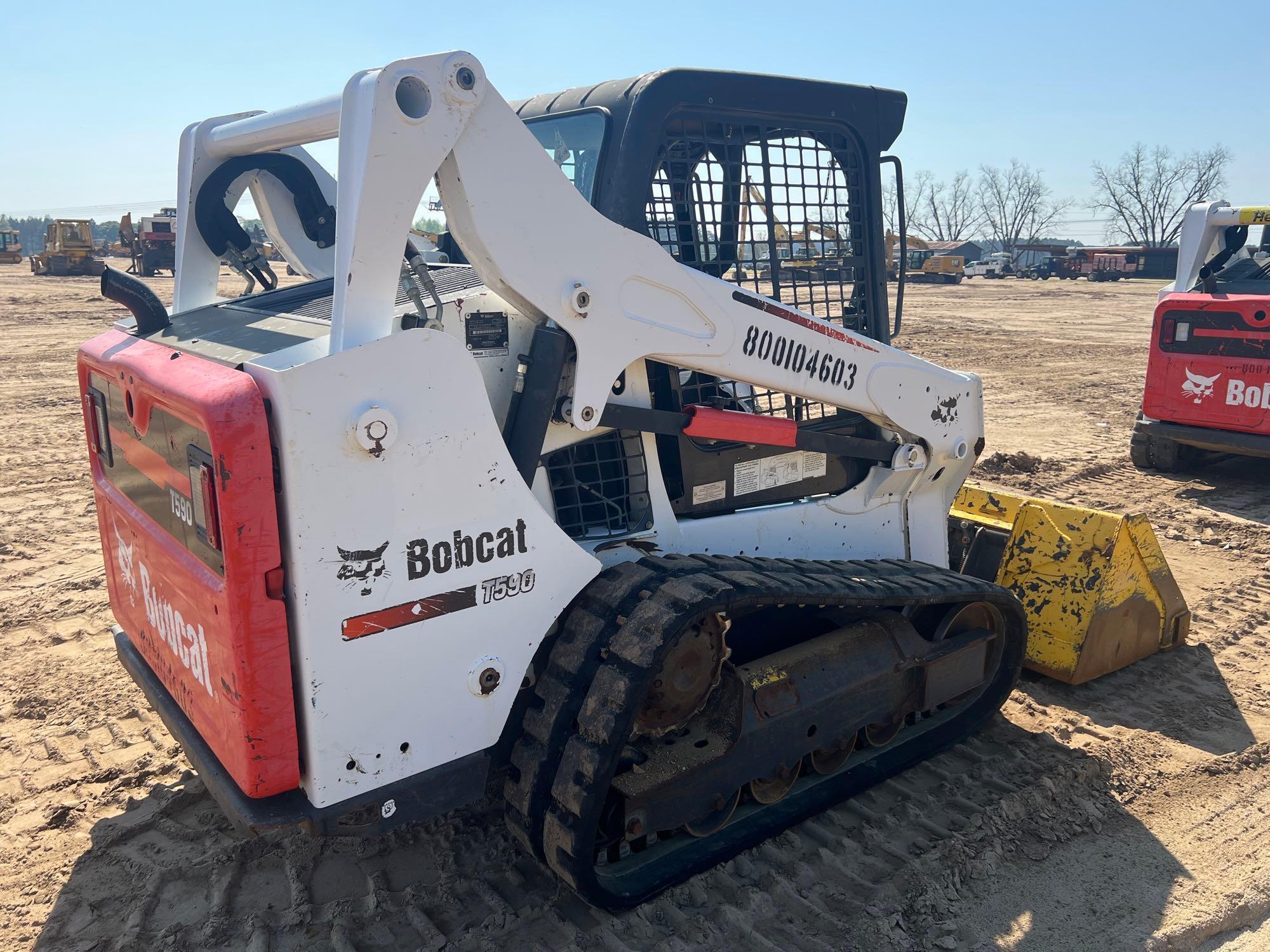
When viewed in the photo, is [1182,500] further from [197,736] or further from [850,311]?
[197,736]

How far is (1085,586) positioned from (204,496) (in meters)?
3.70

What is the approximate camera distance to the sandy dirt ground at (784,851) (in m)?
2.91

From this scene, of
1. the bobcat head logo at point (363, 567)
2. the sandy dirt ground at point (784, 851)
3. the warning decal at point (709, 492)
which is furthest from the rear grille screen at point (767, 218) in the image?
the sandy dirt ground at point (784, 851)

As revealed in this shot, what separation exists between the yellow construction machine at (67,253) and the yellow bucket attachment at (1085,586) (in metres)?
34.6

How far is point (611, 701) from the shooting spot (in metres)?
2.66

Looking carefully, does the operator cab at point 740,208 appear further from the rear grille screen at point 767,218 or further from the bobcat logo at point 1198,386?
the bobcat logo at point 1198,386

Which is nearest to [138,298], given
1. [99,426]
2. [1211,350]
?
[99,426]

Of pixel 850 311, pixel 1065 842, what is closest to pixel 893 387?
pixel 850 311

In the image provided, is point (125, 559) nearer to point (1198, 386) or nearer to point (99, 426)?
point (99, 426)

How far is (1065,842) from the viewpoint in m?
3.41

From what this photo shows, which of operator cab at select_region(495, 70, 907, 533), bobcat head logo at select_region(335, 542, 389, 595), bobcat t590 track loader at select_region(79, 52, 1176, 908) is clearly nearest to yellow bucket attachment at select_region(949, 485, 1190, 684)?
bobcat t590 track loader at select_region(79, 52, 1176, 908)

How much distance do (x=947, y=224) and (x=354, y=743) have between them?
339 feet

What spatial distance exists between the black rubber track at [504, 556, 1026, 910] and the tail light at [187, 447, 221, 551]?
0.97 metres

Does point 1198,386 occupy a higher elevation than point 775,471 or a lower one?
lower
